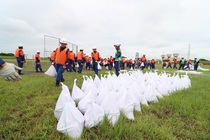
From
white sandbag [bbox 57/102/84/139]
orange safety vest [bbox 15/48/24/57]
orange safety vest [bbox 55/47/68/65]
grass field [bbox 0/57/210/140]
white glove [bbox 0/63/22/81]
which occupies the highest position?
orange safety vest [bbox 15/48/24/57]

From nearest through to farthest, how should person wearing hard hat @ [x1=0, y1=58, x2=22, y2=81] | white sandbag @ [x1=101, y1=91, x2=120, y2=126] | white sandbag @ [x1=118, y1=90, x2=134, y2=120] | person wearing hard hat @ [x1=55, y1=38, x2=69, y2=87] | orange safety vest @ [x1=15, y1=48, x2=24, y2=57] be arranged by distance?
white sandbag @ [x1=101, y1=91, x2=120, y2=126], person wearing hard hat @ [x1=0, y1=58, x2=22, y2=81], white sandbag @ [x1=118, y1=90, x2=134, y2=120], person wearing hard hat @ [x1=55, y1=38, x2=69, y2=87], orange safety vest @ [x1=15, y1=48, x2=24, y2=57]

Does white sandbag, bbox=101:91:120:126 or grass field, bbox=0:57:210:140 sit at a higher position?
white sandbag, bbox=101:91:120:126

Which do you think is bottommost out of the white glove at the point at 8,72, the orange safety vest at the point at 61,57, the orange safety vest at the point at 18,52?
the white glove at the point at 8,72

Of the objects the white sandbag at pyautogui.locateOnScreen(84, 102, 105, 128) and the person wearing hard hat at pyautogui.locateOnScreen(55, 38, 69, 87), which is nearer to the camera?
the white sandbag at pyautogui.locateOnScreen(84, 102, 105, 128)

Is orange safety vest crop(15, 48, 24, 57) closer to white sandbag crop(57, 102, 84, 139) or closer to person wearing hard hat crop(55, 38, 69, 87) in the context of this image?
person wearing hard hat crop(55, 38, 69, 87)

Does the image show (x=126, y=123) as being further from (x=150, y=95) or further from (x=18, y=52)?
(x=18, y=52)

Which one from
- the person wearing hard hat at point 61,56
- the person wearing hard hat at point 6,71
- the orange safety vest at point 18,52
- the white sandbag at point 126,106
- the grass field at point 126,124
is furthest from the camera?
the orange safety vest at point 18,52

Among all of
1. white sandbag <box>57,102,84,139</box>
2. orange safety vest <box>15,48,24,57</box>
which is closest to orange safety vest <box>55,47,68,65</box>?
white sandbag <box>57,102,84,139</box>

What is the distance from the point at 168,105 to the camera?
8.95 feet

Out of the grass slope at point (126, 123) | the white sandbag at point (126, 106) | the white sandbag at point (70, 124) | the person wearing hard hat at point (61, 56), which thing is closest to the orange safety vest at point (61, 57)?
the person wearing hard hat at point (61, 56)

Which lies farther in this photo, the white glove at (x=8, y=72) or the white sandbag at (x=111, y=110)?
the white glove at (x=8, y=72)

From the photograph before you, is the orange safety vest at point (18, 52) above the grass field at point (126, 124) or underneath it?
→ above

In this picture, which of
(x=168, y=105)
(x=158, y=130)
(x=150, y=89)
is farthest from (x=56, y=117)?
(x=168, y=105)

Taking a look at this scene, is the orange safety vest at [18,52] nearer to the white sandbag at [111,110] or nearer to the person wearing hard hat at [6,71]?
the person wearing hard hat at [6,71]
